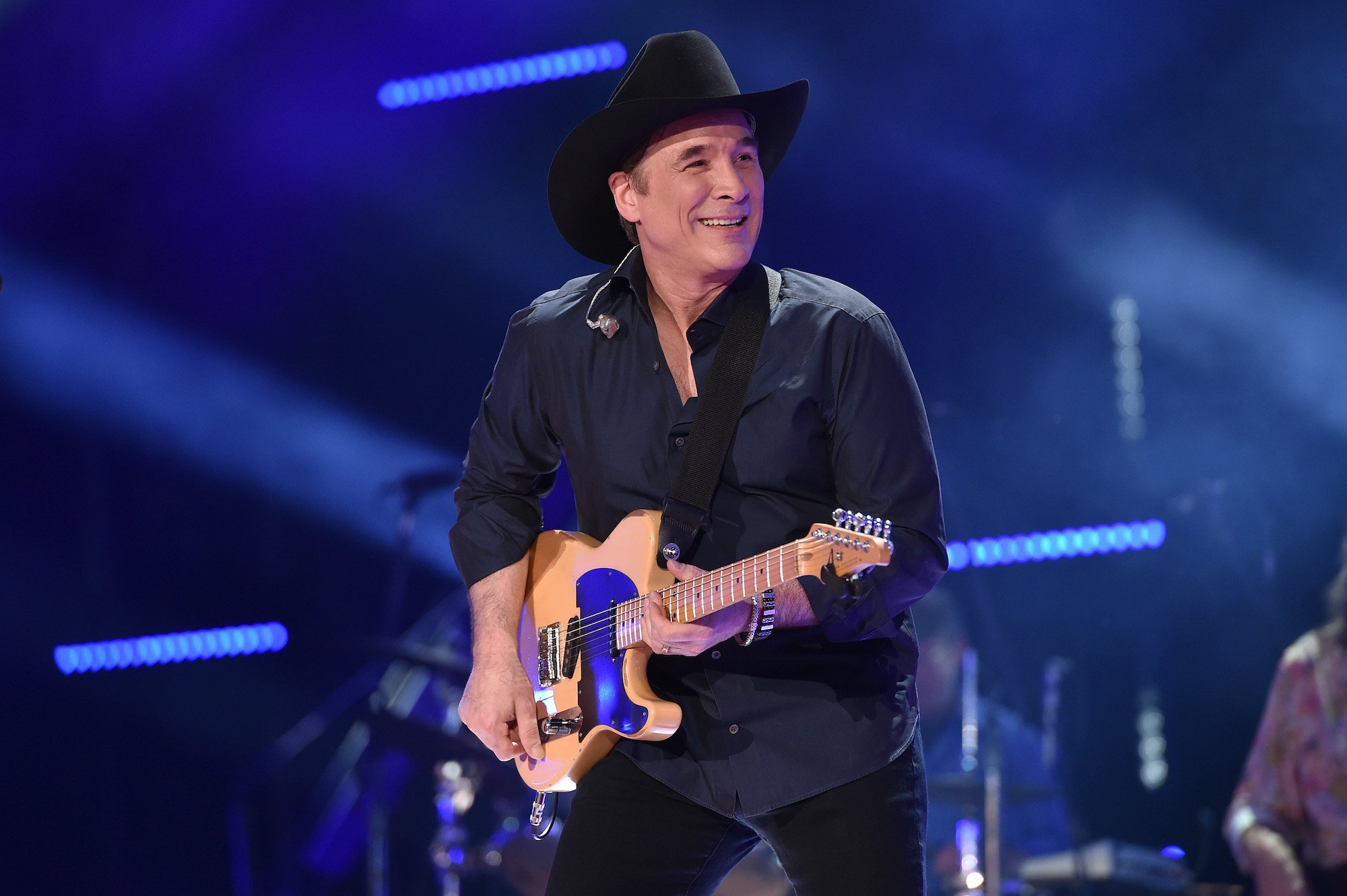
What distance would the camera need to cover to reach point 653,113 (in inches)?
110

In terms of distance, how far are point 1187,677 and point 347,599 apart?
154 inches

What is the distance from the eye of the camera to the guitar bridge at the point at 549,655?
2.82 meters

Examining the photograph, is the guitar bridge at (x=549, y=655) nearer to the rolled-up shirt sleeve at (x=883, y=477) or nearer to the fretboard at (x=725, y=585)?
the fretboard at (x=725, y=585)

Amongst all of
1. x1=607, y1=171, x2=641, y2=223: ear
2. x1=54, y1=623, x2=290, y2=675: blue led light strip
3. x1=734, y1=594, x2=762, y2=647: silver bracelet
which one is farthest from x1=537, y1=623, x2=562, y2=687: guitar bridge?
x1=54, y1=623, x2=290, y2=675: blue led light strip

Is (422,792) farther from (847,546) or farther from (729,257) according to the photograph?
(847,546)

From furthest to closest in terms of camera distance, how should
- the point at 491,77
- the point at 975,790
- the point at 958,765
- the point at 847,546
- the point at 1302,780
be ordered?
the point at 491,77
the point at 958,765
the point at 975,790
the point at 1302,780
the point at 847,546

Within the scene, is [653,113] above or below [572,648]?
above

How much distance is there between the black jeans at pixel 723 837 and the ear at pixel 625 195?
122cm

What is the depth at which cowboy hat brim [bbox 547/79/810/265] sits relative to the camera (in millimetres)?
2787

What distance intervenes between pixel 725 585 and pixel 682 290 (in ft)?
2.60

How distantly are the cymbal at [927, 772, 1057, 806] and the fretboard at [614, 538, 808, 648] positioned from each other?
3370 mm

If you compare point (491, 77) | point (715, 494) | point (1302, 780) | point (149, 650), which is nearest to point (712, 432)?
point (715, 494)

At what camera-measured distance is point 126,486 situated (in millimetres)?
6547

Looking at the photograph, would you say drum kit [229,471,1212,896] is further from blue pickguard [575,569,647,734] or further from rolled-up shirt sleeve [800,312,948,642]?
rolled-up shirt sleeve [800,312,948,642]
